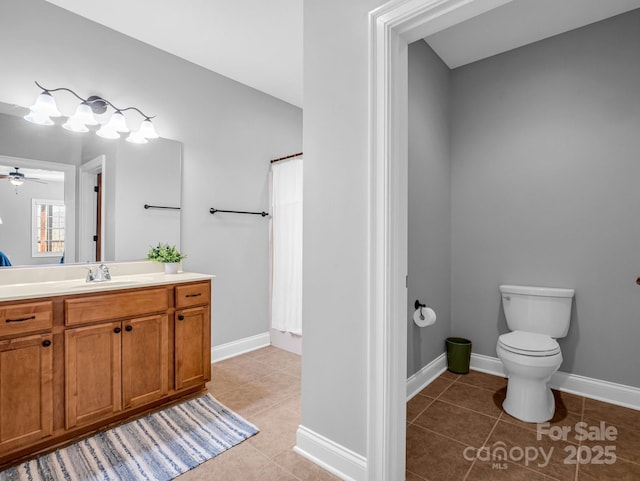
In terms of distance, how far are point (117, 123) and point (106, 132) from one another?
0.10 meters

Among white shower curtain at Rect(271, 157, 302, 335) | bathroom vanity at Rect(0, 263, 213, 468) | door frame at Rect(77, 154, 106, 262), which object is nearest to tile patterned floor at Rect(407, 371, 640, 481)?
white shower curtain at Rect(271, 157, 302, 335)

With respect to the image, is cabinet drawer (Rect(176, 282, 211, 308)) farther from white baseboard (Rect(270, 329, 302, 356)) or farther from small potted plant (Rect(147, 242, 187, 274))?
white baseboard (Rect(270, 329, 302, 356))

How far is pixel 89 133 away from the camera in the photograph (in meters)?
2.37

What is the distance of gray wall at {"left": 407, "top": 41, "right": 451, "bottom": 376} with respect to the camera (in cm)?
238

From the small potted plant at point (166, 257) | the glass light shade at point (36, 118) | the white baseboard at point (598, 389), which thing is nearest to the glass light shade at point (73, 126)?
the glass light shade at point (36, 118)

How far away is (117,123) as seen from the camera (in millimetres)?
2408

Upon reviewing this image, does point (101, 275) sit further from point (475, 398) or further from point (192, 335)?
point (475, 398)

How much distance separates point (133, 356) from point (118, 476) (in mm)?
636

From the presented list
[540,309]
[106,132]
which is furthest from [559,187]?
[106,132]

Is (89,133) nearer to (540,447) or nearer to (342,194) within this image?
(342,194)

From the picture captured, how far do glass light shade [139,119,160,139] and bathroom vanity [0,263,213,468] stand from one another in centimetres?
111

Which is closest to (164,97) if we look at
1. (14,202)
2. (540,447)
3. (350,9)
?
(14,202)

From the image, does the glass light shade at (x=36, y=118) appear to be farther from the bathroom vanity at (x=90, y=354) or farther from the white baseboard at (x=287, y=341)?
the white baseboard at (x=287, y=341)

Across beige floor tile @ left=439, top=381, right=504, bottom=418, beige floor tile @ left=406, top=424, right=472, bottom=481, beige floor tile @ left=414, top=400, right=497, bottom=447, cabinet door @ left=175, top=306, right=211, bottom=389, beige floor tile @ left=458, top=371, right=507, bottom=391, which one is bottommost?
beige floor tile @ left=406, top=424, right=472, bottom=481
